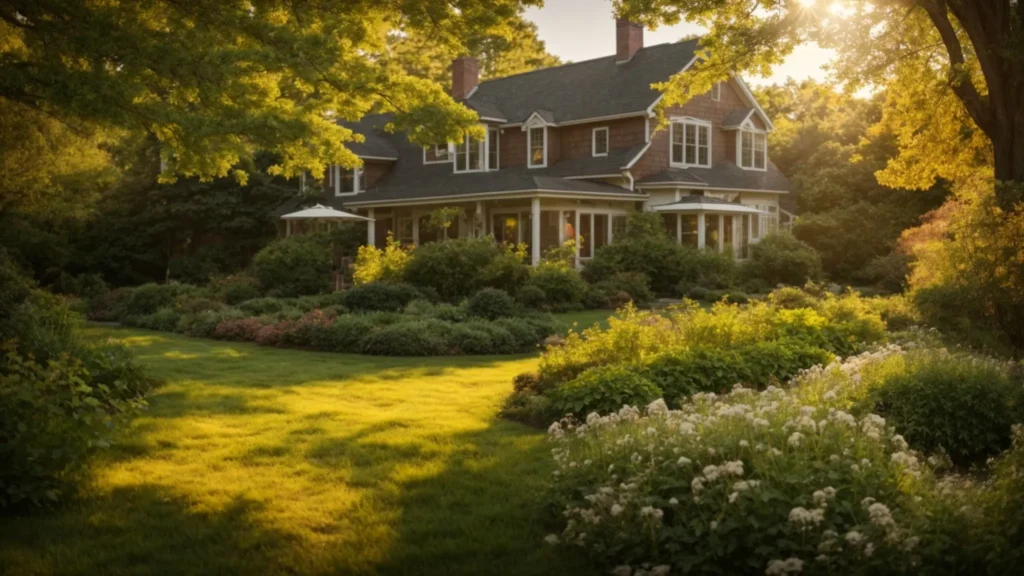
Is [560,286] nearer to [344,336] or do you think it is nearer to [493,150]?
[344,336]

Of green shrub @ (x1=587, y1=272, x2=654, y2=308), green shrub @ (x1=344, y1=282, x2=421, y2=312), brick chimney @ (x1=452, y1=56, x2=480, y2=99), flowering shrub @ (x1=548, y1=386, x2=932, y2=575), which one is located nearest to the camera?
flowering shrub @ (x1=548, y1=386, x2=932, y2=575)

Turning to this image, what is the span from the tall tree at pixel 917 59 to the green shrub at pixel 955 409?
533 centimetres

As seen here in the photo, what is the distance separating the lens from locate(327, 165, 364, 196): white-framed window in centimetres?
3878

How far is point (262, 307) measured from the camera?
19.4 m

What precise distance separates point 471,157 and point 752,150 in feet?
36.9

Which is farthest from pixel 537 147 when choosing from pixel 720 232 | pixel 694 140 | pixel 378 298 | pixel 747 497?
pixel 747 497

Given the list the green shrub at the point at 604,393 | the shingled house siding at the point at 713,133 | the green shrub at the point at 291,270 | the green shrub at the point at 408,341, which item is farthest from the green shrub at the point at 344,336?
the shingled house siding at the point at 713,133

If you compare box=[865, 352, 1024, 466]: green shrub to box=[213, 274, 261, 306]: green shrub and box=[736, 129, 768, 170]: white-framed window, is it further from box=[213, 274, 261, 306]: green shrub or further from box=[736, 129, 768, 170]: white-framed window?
box=[736, 129, 768, 170]: white-framed window

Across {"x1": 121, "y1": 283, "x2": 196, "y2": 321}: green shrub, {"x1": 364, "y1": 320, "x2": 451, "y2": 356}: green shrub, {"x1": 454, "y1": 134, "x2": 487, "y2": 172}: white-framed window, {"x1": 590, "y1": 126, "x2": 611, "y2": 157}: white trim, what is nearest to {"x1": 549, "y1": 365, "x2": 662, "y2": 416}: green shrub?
{"x1": 364, "y1": 320, "x2": 451, "y2": 356}: green shrub

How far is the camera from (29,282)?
32.2 ft

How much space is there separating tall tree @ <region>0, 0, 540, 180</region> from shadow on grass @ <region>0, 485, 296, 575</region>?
401 centimetres

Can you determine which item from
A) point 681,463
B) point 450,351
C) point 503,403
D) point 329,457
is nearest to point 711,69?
point 450,351

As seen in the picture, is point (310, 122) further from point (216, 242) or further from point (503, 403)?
point (216, 242)

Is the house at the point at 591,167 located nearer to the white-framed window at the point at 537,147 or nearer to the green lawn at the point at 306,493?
the white-framed window at the point at 537,147
